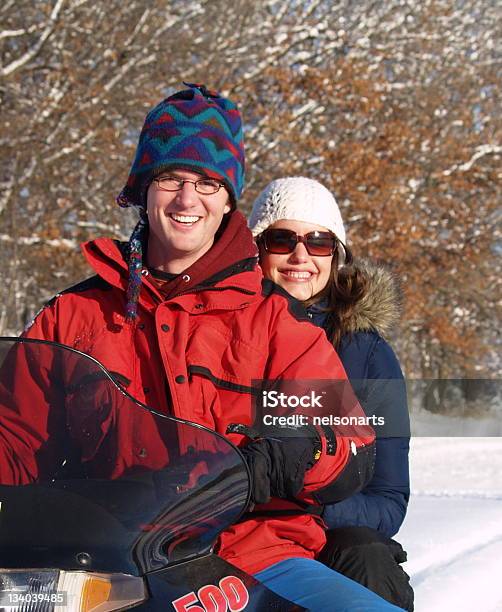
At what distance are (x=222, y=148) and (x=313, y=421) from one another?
2.60 feet

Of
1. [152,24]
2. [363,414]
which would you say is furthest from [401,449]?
[152,24]

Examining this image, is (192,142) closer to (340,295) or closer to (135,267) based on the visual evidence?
(135,267)

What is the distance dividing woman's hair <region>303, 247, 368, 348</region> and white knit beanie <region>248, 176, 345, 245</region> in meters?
0.13

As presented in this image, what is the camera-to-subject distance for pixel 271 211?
3.22 metres

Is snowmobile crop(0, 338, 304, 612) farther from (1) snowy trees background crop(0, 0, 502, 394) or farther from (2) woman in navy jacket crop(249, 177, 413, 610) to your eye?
(1) snowy trees background crop(0, 0, 502, 394)

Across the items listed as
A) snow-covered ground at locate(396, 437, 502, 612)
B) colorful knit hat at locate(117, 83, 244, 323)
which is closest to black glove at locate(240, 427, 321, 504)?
colorful knit hat at locate(117, 83, 244, 323)

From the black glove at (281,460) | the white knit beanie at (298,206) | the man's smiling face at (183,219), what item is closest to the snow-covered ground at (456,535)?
the white knit beanie at (298,206)

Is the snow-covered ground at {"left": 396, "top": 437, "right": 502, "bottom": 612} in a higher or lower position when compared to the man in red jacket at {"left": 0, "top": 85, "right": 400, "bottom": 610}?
lower

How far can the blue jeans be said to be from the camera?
1.63 m

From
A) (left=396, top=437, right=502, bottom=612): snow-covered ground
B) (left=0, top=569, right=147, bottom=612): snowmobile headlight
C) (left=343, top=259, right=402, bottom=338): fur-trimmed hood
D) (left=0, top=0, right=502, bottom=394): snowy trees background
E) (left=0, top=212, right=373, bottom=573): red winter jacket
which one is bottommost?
(left=396, top=437, right=502, bottom=612): snow-covered ground

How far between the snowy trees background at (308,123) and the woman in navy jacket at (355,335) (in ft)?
16.2

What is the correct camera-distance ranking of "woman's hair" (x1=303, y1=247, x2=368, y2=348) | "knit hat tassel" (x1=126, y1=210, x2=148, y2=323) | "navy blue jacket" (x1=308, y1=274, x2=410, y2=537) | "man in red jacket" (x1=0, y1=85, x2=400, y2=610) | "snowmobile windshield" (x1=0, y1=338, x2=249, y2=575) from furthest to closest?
1. "woman's hair" (x1=303, y1=247, x2=368, y2=348)
2. "navy blue jacket" (x1=308, y1=274, x2=410, y2=537)
3. "knit hat tassel" (x1=126, y1=210, x2=148, y2=323)
4. "man in red jacket" (x1=0, y1=85, x2=400, y2=610)
5. "snowmobile windshield" (x1=0, y1=338, x2=249, y2=575)

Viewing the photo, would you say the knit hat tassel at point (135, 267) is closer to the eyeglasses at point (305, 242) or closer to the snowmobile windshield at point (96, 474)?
the snowmobile windshield at point (96, 474)

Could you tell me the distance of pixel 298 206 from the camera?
3.16m
